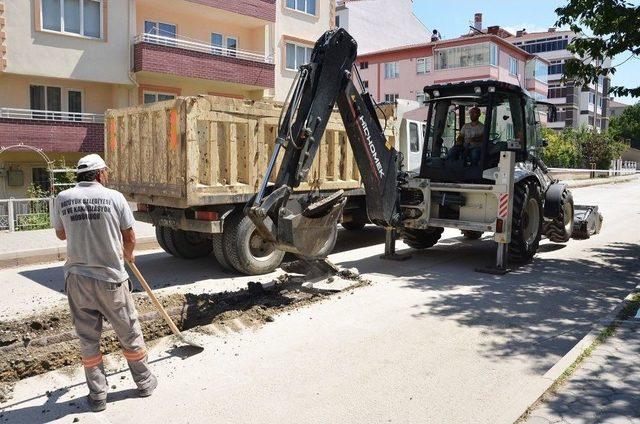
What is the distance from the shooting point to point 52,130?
1781 centimetres

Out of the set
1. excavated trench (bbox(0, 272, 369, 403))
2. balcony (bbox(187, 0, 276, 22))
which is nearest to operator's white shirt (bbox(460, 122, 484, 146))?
excavated trench (bbox(0, 272, 369, 403))

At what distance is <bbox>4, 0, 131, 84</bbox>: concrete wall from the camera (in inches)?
679

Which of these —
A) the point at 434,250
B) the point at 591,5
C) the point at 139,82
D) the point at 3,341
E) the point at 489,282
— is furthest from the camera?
the point at 139,82

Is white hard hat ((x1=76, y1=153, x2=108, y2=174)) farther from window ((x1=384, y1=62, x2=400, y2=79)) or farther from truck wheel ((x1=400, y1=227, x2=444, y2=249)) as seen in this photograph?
window ((x1=384, y1=62, x2=400, y2=79))

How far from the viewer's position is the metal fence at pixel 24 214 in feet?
40.8

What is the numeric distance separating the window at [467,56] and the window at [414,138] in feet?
108

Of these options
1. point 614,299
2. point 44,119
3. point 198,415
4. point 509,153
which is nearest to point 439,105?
point 509,153

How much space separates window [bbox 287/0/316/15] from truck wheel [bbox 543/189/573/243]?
59.0 feet

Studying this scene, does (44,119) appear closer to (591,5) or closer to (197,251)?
(197,251)

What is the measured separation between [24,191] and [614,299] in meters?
17.4

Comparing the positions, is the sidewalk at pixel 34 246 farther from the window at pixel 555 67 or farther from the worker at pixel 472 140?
the window at pixel 555 67

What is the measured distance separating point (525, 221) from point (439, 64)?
120ft

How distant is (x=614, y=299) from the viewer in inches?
295

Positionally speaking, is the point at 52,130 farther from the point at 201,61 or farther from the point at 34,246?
the point at 34,246
